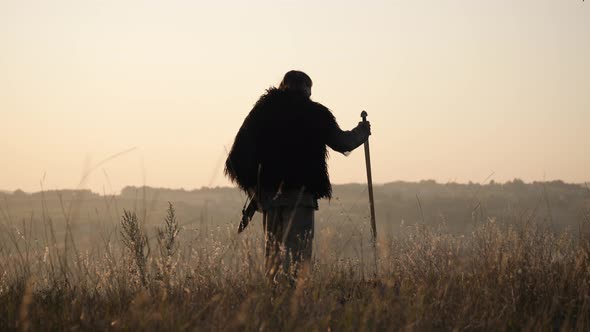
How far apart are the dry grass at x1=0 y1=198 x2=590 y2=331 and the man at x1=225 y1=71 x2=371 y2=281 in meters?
0.43

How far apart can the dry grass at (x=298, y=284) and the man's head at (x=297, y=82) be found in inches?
55.4

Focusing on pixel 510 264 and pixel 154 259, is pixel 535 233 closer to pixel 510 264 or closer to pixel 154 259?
pixel 510 264

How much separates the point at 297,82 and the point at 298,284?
230 centimetres

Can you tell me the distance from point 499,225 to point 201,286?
2.65m

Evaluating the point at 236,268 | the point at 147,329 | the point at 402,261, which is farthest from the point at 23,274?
the point at 402,261

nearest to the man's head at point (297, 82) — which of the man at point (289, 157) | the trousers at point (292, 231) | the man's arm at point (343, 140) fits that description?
the man at point (289, 157)

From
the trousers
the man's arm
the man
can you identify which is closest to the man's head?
the man

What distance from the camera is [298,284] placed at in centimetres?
460

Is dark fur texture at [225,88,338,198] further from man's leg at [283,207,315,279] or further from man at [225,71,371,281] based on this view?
man's leg at [283,207,315,279]

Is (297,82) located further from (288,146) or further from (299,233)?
(299,233)

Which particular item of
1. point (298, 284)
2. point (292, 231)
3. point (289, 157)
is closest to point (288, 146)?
point (289, 157)

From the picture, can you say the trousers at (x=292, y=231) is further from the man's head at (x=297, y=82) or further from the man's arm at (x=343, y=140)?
the man's head at (x=297, y=82)

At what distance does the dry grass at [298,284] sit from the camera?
4480 millimetres

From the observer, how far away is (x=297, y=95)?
252 inches
